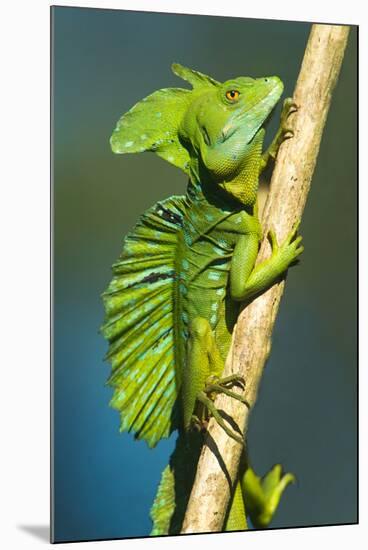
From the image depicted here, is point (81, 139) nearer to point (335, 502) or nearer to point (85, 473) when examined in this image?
point (85, 473)

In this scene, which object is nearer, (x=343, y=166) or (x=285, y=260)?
(x=285, y=260)

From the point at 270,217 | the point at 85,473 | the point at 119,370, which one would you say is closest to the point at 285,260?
the point at 270,217

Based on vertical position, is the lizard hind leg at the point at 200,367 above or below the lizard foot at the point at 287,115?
below

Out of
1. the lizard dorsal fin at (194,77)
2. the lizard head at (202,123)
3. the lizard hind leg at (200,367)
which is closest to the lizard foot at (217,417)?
the lizard hind leg at (200,367)

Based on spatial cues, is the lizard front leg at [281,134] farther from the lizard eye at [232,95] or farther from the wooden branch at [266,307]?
the lizard eye at [232,95]

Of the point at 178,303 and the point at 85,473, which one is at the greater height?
the point at 178,303

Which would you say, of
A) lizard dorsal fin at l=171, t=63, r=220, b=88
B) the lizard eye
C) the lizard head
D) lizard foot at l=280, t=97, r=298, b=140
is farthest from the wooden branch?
lizard dorsal fin at l=171, t=63, r=220, b=88

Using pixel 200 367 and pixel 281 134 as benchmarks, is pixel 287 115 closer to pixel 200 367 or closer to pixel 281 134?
pixel 281 134

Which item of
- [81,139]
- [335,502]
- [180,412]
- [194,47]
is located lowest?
[335,502]
